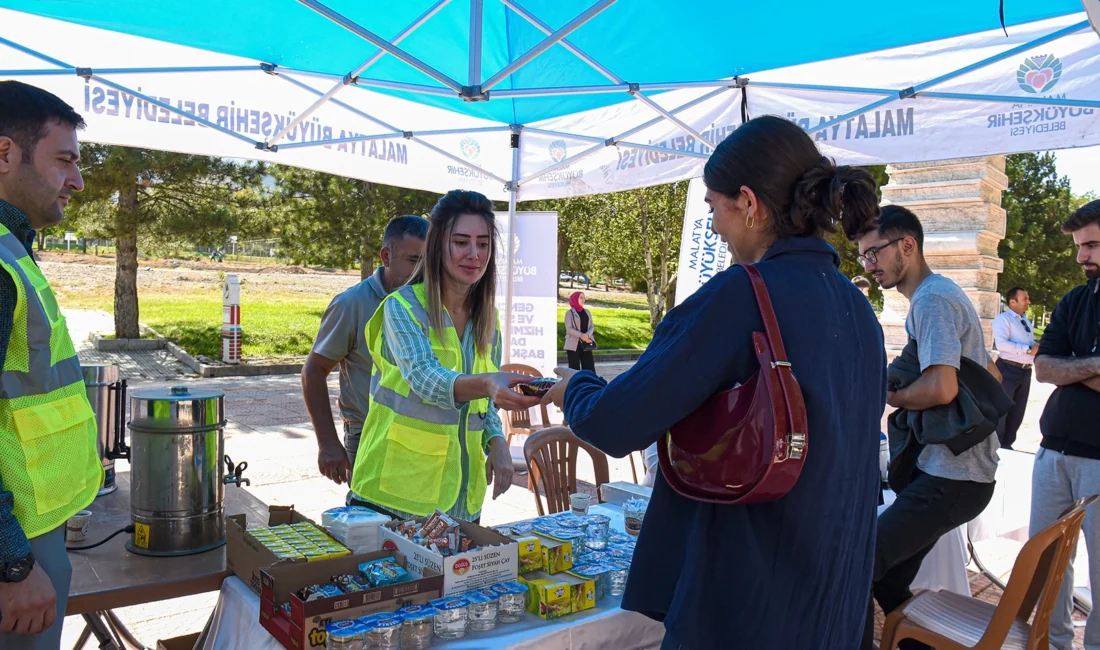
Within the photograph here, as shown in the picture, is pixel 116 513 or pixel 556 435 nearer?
pixel 116 513

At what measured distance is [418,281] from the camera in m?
2.58

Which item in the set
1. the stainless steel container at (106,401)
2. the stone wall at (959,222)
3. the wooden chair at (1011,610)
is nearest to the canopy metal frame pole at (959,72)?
the wooden chair at (1011,610)

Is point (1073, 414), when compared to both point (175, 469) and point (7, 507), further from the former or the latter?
point (7, 507)

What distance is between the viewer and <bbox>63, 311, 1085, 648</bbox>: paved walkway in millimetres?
3957

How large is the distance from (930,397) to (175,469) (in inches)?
100

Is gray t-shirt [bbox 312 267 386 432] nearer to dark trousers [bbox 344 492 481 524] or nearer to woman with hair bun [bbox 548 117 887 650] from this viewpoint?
dark trousers [bbox 344 492 481 524]

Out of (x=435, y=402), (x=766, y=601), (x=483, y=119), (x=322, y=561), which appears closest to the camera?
(x=766, y=601)

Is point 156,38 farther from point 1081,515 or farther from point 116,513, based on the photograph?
point 1081,515

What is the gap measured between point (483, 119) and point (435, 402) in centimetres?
396

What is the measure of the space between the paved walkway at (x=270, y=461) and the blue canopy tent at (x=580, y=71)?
7.39ft

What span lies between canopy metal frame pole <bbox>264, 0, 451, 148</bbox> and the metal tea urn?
223 cm

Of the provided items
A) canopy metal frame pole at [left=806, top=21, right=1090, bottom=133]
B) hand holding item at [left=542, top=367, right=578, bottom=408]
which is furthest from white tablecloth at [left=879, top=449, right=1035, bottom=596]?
hand holding item at [left=542, top=367, right=578, bottom=408]

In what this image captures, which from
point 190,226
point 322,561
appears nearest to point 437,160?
point 322,561

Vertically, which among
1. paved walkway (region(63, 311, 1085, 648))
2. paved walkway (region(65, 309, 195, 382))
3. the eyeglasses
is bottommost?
paved walkway (region(63, 311, 1085, 648))
